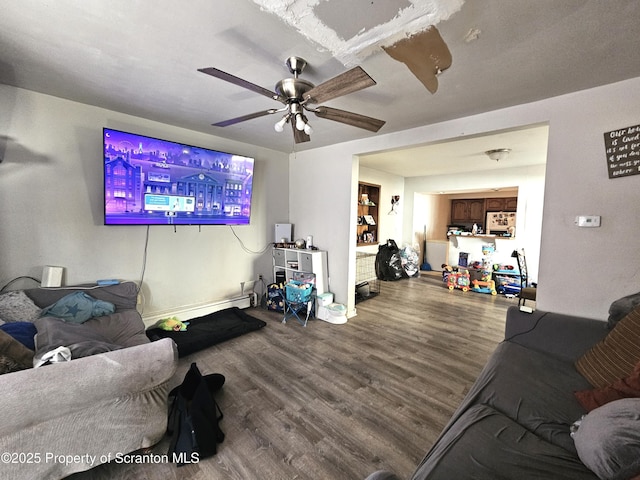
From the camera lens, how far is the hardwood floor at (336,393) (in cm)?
148

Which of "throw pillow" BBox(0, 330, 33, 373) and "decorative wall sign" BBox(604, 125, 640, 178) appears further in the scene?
"decorative wall sign" BBox(604, 125, 640, 178)

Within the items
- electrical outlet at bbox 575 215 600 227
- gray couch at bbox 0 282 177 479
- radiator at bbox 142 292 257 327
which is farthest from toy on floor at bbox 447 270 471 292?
gray couch at bbox 0 282 177 479

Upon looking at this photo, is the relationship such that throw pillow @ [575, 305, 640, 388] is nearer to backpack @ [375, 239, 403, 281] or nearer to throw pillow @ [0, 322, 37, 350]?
throw pillow @ [0, 322, 37, 350]

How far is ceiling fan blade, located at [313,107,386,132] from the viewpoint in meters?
1.84

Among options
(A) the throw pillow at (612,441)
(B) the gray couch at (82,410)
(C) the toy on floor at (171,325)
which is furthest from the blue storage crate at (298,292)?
(A) the throw pillow at (612,441)

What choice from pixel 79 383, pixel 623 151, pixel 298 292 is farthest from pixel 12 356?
pixel 623 151

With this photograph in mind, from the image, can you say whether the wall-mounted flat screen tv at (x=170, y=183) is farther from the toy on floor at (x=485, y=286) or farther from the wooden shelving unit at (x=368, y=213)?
the toy on floor at (x=485, y=286)

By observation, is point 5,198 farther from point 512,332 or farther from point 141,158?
point 512,332

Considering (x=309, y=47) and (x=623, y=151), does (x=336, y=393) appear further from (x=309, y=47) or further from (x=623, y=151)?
(x=623, y=151)

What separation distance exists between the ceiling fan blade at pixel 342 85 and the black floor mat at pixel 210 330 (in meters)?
2.58

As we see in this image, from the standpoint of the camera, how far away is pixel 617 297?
6.51 ft

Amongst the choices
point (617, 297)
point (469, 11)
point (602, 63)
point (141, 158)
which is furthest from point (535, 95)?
point (141, 158)

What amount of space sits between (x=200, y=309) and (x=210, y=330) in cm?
52

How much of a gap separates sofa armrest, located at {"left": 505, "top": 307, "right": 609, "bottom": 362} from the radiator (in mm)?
3270
